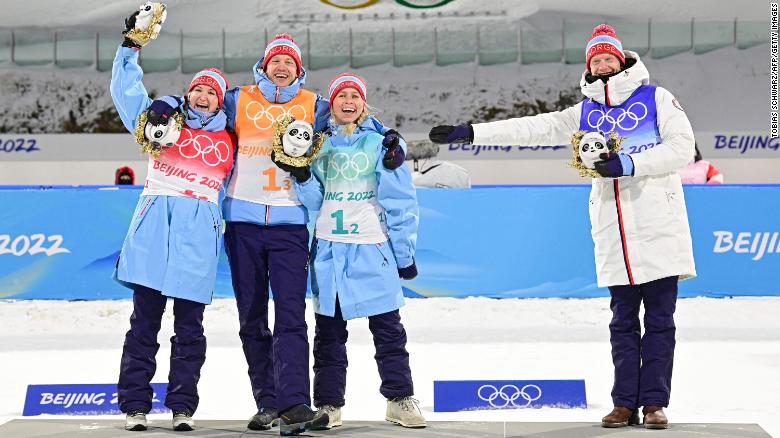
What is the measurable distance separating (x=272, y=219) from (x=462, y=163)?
29.9 feet

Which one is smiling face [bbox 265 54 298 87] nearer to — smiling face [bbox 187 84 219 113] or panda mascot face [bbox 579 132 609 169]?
smiling face [bbox 187 84 219 113]

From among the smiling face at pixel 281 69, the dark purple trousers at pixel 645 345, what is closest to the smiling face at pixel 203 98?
the smiling face at pixel 281 69

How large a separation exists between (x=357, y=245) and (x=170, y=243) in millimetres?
790

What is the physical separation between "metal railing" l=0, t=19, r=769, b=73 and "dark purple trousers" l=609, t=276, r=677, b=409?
984cm

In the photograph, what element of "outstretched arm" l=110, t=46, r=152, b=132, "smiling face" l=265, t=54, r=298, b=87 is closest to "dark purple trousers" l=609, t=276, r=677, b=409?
"smiling face" l=265, t=54, r=298, b=87

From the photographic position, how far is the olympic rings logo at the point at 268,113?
441 centimetres

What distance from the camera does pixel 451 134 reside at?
15.2 feet

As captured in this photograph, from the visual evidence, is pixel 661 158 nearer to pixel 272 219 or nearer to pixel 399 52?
pixel 272 219

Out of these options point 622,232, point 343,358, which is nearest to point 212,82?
point 343,358

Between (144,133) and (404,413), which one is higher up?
(144,133)

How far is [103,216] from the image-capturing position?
304 inches

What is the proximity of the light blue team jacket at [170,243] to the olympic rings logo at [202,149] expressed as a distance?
0.06 meters

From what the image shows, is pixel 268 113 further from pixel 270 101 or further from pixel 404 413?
pixel 404 413

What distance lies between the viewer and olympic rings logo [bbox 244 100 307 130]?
4406mm
